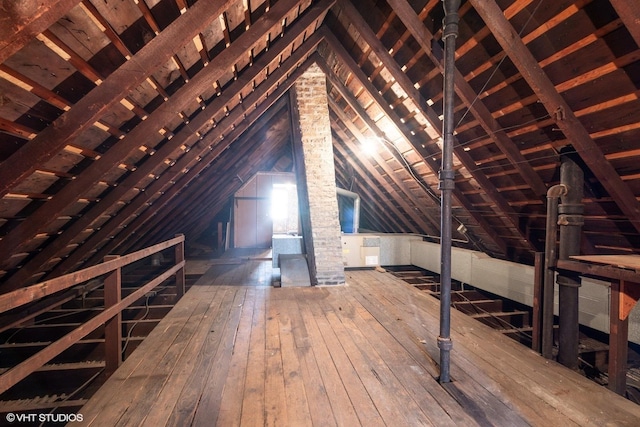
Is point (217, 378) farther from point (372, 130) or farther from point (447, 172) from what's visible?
point (372, 130)

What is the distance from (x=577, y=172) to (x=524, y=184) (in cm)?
87

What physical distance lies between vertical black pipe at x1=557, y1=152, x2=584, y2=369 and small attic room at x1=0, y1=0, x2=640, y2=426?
16 millimetres

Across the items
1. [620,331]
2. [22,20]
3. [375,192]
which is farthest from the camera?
[375,192]

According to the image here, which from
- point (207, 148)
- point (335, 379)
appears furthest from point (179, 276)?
point (335, 379)

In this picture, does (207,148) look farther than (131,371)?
Yes

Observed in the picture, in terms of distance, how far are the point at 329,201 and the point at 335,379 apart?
2900 millimetres

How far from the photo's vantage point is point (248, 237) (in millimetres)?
9625

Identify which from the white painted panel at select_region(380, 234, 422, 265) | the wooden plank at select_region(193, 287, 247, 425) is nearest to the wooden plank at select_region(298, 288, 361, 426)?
the wooden plank at select_region(193, 287, 247, 425)

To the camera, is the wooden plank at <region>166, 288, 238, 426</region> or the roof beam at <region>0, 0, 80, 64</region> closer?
the roof beam at <region>0, 0, 80, 64</region>

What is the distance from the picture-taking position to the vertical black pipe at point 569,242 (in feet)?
7.89

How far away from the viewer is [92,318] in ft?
6.92

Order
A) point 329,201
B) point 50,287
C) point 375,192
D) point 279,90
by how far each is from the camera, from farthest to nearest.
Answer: point 375,192 < point 279,90 < point 329,201 < point 50,287

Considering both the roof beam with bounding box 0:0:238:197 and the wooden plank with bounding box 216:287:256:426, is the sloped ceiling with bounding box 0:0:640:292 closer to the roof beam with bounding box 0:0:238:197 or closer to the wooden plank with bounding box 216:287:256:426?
the roof beam with bounding box 0:0:238:197

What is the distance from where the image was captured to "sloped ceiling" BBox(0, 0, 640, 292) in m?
1.71
